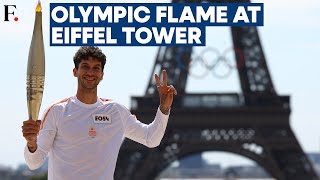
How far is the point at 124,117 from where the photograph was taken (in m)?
6.18

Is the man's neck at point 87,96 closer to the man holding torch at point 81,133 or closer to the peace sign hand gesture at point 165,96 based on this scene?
the man holding torch at point 81,133

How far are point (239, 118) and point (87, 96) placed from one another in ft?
147

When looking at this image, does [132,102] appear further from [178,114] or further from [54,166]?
[54,166]

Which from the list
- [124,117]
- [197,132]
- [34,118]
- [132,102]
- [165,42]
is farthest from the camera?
[197,132]

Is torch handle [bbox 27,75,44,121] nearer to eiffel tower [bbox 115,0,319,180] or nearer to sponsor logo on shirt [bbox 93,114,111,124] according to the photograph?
sponsor logo on shirt [bbox 93,114,111,124]

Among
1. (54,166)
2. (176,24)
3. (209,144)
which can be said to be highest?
(176,24)

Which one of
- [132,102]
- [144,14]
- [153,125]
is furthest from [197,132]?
[153,125]

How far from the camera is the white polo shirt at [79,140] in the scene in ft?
18.9

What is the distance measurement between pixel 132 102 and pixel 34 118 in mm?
42755

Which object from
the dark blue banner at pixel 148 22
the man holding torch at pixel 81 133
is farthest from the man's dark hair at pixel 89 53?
the dark blue banner at pixel 148 22

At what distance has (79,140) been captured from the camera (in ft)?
19.2

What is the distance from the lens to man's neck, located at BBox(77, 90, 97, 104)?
598 cm

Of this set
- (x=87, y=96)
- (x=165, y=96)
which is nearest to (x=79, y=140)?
(x=87, y=96)

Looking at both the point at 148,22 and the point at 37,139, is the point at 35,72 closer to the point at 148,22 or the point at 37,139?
the point at 37,139
